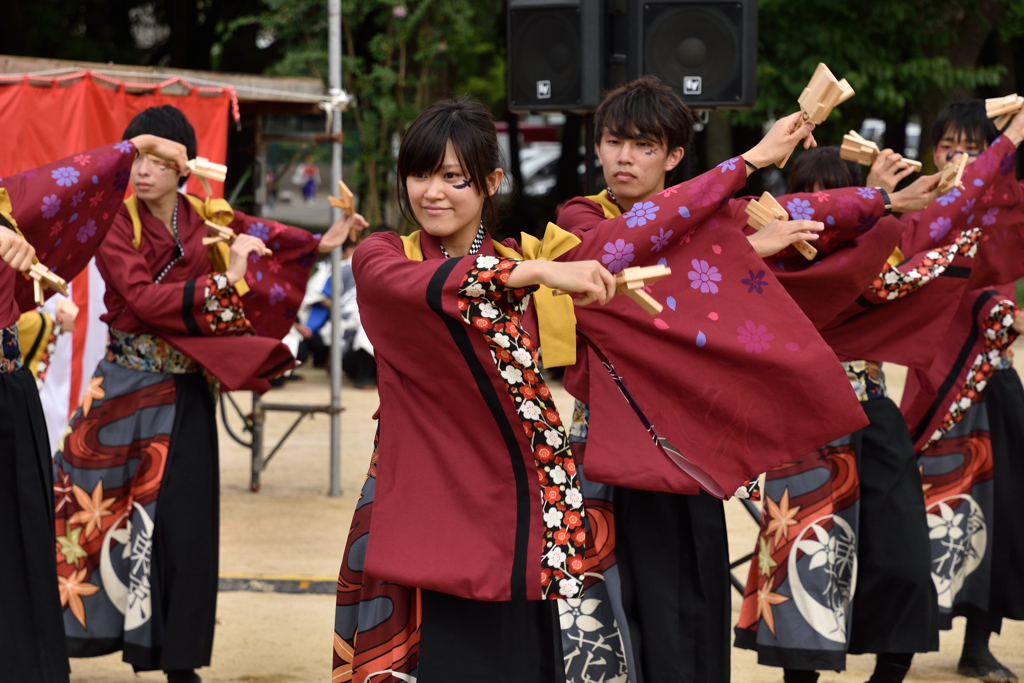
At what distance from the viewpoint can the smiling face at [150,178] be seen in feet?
11.7

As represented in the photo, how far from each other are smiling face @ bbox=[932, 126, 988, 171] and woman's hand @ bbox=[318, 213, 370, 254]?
1.90m

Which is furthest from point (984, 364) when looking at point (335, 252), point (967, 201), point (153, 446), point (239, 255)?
point (335, 252)

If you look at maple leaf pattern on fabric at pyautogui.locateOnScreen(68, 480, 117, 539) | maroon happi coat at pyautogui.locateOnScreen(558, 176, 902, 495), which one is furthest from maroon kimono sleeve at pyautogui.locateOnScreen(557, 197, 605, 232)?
maple leaf pattern on fabric at pyautogui.locateOnScreen(68, 480, 117, 539)

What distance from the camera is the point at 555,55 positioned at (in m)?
4.50

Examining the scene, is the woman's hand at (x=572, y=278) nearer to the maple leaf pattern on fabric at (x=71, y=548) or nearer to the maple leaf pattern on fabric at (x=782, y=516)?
the maple leaf pattern on fabric at (x=782, y=516)

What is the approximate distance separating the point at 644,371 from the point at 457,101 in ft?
2.19

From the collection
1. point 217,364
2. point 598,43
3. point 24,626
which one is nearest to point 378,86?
point 598,43

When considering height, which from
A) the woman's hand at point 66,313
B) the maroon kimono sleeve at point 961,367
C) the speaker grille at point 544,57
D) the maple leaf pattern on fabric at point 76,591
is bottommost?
the maple leaf pattern on fabric at point 76,591

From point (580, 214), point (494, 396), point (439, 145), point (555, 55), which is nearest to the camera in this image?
point (494, 396)

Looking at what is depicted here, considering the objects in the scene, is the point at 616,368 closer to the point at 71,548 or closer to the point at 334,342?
the point at 71,548

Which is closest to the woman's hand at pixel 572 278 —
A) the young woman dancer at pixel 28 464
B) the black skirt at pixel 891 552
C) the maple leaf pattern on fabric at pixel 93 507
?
the young woman dancer at pixel 28 464

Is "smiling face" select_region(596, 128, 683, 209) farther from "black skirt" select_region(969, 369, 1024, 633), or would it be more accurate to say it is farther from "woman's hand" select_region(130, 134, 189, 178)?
"black skirt" select_region(969, 369, 1024, 633)

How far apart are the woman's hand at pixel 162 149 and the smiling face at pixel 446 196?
1.18 meters

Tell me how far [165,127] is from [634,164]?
63.4 inches
